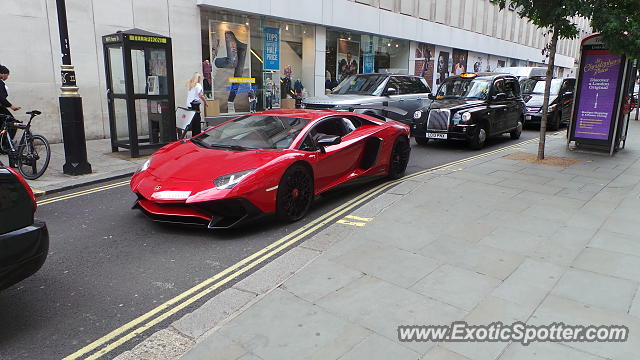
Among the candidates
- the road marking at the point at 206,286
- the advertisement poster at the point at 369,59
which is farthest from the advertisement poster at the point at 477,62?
the road marking at the point at 206,286

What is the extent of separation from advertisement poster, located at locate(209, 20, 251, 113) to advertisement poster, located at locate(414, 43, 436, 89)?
12.4 m

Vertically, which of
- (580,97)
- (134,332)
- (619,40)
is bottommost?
(134,332)

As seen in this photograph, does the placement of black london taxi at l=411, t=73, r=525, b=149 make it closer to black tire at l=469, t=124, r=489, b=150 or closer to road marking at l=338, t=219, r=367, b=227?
black tire at l=469, t=124, r=489, b=150

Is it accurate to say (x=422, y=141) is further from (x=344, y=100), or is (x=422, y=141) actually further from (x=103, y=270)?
(x=103, y=270)

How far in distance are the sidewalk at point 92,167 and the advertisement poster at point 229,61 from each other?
566cm

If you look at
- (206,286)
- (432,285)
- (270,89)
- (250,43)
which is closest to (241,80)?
(250,43)

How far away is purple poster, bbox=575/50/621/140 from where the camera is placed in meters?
10.0

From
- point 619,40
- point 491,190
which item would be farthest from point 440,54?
point 491,190

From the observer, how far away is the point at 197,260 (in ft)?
14.8

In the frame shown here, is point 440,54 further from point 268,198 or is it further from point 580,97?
point 268,198

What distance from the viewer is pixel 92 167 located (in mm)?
8773

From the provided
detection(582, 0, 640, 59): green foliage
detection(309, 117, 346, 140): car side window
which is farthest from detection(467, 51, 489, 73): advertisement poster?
detection(309, 117, 346, 140): car side window

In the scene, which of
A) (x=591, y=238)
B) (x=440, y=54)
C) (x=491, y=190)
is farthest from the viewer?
(x=440, y=54)

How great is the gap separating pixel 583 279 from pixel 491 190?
10.3 feet
